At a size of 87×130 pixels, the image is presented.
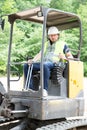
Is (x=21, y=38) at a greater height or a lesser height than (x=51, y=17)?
greater

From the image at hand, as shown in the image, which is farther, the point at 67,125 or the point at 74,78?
the point at 74,78

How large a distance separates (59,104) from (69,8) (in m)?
37.7

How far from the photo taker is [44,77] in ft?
23.6

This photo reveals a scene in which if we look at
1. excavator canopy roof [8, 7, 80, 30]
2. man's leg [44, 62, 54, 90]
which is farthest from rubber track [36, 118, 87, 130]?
excavator canopy roof [8, 7, 80, 30]

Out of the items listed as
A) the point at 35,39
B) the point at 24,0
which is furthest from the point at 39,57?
the point at 24,0

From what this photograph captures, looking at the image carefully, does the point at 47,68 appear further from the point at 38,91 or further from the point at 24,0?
the point at 24,0

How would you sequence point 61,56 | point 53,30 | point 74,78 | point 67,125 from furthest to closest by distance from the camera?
1. point 53,30
2. point 74,78
3. point 61,56
4. point 67,125

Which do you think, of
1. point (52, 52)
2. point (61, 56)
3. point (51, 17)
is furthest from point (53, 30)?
point (61, 56)

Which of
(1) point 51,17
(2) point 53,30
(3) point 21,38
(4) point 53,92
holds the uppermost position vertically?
(3) point 21,38

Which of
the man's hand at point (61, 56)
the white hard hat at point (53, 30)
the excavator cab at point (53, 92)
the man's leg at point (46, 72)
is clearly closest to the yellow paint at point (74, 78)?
the excavator cab at point (53, 92)

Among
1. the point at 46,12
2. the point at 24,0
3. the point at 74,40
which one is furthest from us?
the point at 24,0

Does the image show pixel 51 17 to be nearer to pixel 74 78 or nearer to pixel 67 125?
pixel 74 78

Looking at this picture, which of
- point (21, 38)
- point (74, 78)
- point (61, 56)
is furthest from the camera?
point (21, 38)

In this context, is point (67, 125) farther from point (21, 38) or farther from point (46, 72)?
point (21, 38)
